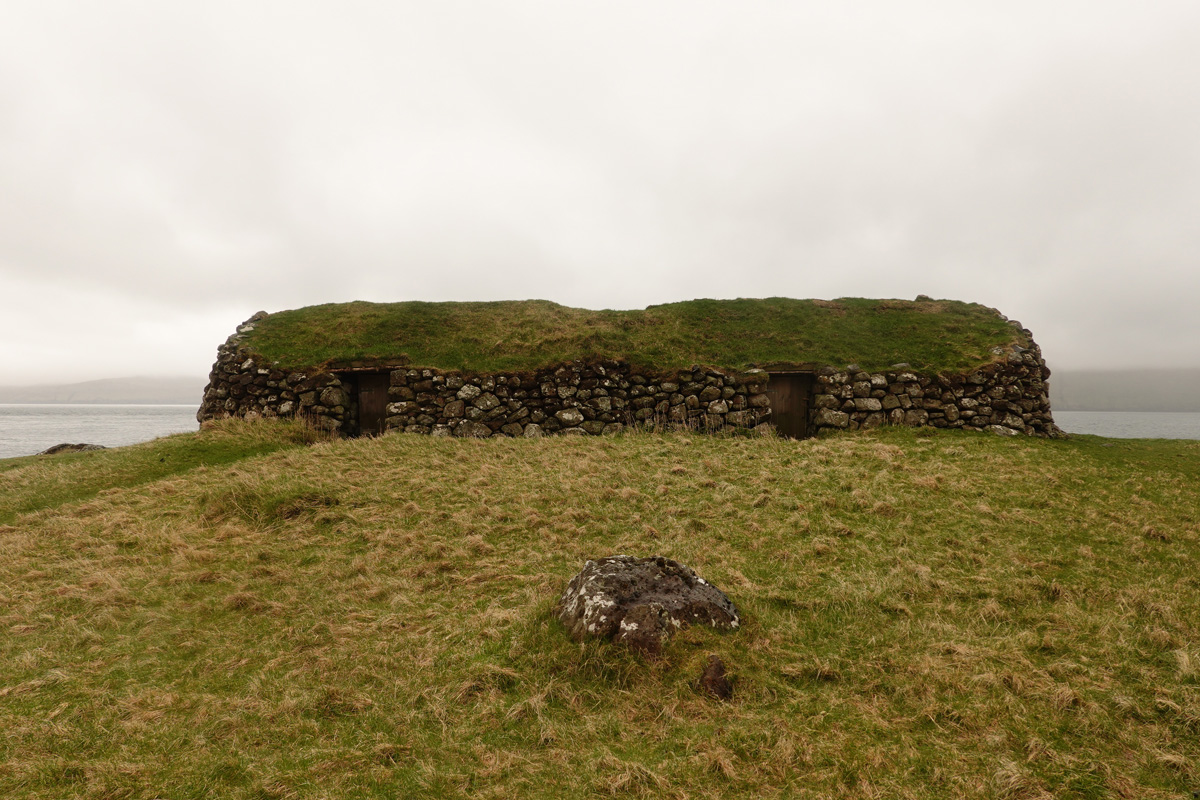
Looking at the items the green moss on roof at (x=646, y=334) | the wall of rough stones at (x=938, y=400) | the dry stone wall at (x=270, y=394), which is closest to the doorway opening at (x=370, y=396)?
the dry stone wall at (x=270, y=394)

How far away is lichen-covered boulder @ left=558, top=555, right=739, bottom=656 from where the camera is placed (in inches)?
245

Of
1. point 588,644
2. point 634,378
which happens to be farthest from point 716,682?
point 634,378

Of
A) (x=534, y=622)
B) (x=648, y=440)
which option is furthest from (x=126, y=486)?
(x=648, y=440)

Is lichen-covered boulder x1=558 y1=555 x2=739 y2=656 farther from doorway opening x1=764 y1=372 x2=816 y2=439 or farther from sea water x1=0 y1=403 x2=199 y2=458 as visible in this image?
sea water x1=0 y1=403 x2=199 y2=458

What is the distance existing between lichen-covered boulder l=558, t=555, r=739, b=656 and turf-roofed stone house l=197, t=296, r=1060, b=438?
39.1 ft

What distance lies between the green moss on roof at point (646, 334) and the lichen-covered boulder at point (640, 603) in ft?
43.0

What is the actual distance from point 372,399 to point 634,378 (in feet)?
31.8

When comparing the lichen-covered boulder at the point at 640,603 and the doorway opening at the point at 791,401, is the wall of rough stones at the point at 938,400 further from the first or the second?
the lichen-covered boulder at the point at 640,603

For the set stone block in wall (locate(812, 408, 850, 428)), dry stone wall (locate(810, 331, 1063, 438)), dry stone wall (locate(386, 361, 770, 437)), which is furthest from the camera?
dry stone wall (locate(386, 361, 770, 437))

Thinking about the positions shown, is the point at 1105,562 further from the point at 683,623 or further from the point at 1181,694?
the point at 683,623

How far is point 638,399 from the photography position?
63.7 feet

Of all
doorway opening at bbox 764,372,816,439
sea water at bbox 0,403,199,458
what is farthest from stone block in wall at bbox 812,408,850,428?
sea water at bbox 0,403,199,458

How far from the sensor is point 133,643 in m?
6.71

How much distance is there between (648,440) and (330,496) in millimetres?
9200
